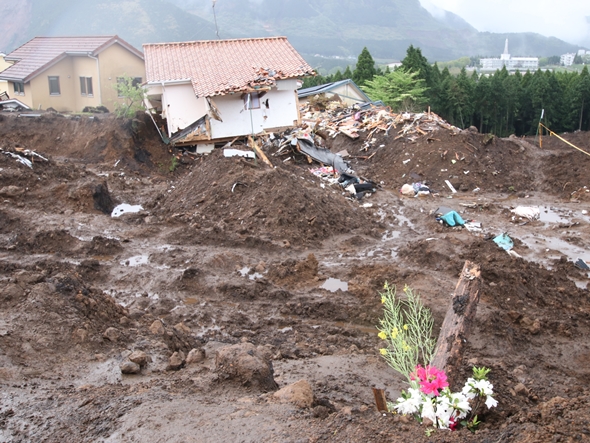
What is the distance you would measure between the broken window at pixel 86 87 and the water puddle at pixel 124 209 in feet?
50.5

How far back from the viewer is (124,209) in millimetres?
14484

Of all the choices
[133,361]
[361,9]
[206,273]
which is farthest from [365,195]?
[361,9]

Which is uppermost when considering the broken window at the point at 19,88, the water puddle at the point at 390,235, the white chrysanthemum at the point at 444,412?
the broken window at the point at 19,88

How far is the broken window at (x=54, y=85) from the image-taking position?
90.3 feet

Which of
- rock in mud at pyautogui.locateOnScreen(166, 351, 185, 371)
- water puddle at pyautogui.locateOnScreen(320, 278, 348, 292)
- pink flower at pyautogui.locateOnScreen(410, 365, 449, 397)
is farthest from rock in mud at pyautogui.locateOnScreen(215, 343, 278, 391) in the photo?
water puddle at pyautogui.locateOnScreen(320, 278, 348, 292)

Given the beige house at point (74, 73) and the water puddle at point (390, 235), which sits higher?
the beige house at point (74, 73)

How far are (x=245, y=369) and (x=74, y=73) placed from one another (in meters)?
26.4

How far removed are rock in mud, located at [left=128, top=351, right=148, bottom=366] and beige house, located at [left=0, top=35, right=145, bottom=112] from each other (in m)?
22.4

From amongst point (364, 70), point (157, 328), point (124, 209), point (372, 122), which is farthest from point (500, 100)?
point (157, 328)

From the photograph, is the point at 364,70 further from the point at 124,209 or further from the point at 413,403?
the point at 413,403

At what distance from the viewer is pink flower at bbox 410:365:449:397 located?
14.0ft

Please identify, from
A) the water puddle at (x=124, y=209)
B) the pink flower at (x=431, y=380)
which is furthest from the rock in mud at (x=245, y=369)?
the water puddle at (x=124, y=209)

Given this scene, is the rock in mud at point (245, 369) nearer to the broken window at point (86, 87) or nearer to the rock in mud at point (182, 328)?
the rock in mud at point (182, 328)

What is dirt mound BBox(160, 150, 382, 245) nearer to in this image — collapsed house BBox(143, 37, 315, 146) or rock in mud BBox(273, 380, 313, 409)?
collapsed house BBox(143, 37, 315, 146)
